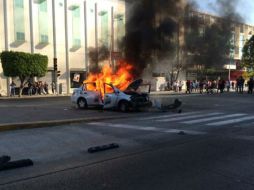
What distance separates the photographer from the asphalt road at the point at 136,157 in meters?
4.99

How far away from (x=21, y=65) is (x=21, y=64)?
10 cm

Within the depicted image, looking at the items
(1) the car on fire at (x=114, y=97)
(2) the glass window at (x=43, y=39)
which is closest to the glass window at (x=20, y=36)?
(2) the glass window at (x=43, y=39)

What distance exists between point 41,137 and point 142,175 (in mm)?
4227

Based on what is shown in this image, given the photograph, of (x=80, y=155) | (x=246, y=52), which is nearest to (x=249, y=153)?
(x=80, y=155)

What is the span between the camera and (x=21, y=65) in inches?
1165

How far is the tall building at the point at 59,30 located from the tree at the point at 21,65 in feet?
5.75

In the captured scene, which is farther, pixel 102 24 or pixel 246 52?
pixel 246 52

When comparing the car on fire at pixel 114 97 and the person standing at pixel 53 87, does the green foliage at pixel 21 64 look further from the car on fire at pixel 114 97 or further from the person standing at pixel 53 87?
the car on fire at pixel 114 97

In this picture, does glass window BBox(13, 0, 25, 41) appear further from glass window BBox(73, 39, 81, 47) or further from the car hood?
the car hood

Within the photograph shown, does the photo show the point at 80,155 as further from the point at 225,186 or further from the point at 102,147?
the point at 225,186

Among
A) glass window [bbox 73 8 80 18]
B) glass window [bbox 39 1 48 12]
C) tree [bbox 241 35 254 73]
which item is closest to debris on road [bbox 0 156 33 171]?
glass window [bbox 39 1 48 12]

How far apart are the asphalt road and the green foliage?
66.9 ft

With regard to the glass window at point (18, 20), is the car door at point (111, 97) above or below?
below

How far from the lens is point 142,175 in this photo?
5.32 m
